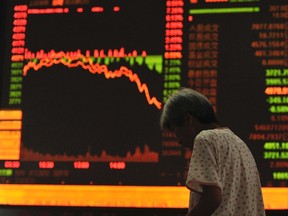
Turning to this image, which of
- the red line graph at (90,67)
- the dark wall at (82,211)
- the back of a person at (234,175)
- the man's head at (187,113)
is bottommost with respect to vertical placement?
the dark wall at (82,211)

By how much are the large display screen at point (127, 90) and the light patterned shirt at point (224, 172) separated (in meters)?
0.94

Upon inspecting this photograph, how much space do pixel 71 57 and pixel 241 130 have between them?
80cm

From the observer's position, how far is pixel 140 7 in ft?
9.31

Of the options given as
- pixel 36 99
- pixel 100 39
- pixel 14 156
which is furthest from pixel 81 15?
pixel 14 156

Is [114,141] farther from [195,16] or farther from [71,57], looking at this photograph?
[195,16]

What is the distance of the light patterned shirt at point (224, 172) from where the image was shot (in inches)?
62.2

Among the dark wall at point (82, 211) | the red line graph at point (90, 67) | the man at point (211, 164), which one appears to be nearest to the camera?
the man at point (211, 164)

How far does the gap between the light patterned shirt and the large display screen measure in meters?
0.94

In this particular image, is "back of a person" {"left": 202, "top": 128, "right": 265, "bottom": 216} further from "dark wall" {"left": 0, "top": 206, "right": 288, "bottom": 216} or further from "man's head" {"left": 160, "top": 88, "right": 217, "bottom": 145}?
"dark wall" {"left": 0, "top": 206, "right": 288, "bottom": 216}

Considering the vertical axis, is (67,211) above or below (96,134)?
below

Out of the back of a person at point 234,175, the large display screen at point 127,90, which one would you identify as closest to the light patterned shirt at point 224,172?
the back of a person at point 234,175

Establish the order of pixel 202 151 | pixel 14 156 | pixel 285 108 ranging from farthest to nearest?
pixel 14 156, pixel 285 108, pixel 202 151

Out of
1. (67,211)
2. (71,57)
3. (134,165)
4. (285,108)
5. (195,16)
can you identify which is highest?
(195,16)

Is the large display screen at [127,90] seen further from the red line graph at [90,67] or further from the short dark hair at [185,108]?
the short dark hair at [185,108]
